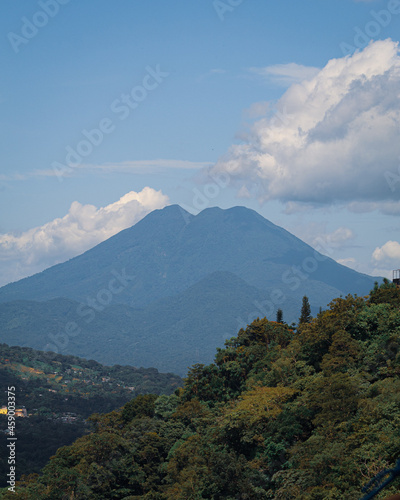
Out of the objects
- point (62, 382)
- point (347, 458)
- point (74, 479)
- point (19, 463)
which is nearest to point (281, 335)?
point (74, 479)

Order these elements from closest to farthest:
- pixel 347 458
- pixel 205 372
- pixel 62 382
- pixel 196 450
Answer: pixel 347 458 < pixel 196 450 < pixel 205 372 < pixel 62 382

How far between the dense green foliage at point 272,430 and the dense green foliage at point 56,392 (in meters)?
34.4

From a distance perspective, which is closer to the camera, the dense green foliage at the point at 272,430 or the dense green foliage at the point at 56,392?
the dense green foliage at the point at 272,430

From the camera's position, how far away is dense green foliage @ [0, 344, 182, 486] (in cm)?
9150

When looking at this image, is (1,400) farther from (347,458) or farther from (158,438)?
(347,458)

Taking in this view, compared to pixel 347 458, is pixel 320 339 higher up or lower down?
higher up

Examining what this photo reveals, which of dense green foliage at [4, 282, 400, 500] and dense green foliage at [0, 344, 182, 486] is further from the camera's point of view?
dense green foliage at [0, 344, 182, 486]

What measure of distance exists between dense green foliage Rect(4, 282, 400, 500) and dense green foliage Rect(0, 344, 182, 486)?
3441cm

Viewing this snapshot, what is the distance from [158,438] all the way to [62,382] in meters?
120

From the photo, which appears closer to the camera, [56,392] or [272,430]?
[272,430]

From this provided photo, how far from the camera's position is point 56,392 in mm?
137500

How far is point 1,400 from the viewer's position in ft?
401

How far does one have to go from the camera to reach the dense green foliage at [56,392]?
91500mm

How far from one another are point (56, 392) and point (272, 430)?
4647 inches
